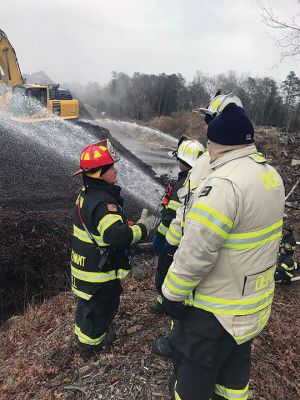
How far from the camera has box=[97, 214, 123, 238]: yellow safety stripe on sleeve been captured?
3023 millimetres

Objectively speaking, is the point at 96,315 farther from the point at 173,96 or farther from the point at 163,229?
the point at 173,96

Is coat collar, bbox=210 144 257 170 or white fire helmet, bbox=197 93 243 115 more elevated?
white fire helmet, bbox=197 93 243 115

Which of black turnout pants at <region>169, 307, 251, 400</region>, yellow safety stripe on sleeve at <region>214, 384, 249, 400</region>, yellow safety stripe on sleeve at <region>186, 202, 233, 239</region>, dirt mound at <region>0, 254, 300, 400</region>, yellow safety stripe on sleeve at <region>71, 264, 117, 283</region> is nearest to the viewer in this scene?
yellow safety stripe on sleeve at <region>186, 202, 233, 239</region>

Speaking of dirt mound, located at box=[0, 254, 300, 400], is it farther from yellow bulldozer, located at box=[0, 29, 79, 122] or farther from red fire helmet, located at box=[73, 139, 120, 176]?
yellow bulldozer, located at box=[0, 29, 79, 122]

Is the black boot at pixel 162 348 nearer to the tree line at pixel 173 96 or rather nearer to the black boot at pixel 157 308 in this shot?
the black boot at pixel 157 308

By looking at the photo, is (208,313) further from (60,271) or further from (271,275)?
(60,271)

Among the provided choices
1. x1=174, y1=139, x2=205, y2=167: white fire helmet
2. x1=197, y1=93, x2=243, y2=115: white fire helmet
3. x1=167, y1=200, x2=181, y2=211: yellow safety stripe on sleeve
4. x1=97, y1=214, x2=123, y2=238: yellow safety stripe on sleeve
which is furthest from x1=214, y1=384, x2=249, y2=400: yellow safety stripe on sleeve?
x1=197, y1=93, x2=243, y2=115: white fire helmet

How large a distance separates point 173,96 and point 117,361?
2418 inches

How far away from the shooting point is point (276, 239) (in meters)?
2.28

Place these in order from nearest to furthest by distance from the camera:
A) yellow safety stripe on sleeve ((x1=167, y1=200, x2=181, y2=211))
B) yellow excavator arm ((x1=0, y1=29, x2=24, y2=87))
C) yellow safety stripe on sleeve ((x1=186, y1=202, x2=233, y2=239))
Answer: yellow safety stripe on sleeve ((x1=186, y1=202, x2=233, y2=239)), yellow safety stripe on sleeve ((x1=167, y1=200, x2=181, y2=211)), yellow excavator arm ((x1=0, y1=29, x2=24, y2=87))

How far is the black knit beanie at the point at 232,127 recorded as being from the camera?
2.12 m

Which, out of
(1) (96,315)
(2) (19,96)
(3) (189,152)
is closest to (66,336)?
(1) (96,315)

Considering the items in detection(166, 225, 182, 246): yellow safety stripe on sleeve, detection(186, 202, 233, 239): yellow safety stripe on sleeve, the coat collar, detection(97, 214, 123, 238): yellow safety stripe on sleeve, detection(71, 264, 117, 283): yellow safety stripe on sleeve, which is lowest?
detection(71, 264, 117, 283): yellow safety stripe on sleeve

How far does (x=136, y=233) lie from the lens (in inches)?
129
